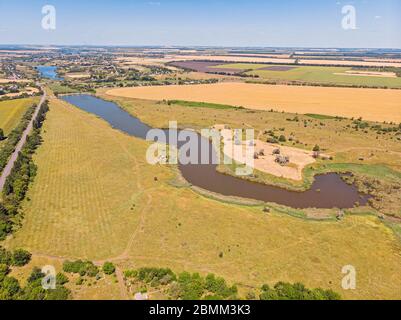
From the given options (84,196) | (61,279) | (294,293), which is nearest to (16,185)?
(84,196)

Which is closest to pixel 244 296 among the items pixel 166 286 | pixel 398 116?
pixel 166 286

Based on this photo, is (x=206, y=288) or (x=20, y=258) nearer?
(x=206, y=288)

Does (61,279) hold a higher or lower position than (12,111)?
lower

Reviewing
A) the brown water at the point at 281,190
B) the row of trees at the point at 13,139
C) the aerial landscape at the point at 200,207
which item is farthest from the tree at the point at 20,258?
the row of trees at the point at 13,139

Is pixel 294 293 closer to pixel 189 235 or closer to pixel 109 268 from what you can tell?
pixel 189 235

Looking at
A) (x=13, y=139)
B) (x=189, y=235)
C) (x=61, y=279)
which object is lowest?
(x=61, y=279)
